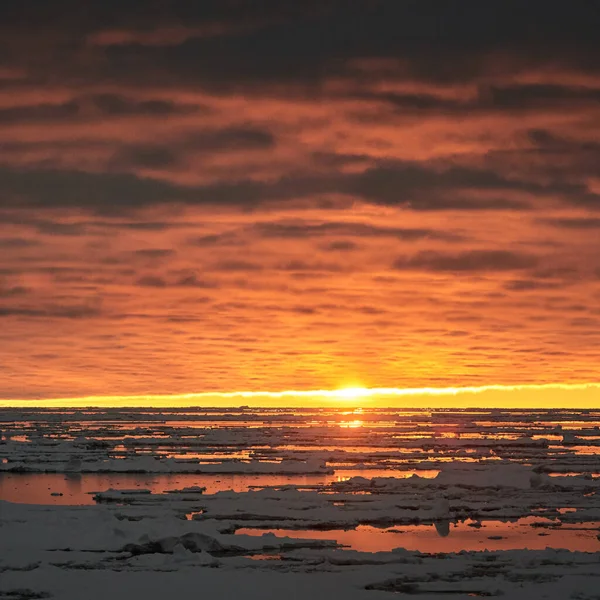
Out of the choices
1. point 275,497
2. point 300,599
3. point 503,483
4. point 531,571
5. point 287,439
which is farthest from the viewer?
point 287,439

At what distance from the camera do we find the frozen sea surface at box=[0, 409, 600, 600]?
1244 cm

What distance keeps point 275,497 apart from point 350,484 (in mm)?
4112

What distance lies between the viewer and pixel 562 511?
2019 centimetres

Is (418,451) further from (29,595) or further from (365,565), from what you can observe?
(29,595)

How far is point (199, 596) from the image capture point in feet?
38.2

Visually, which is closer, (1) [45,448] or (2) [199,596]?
(2) [199,596]

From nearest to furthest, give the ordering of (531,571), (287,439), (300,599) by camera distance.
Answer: (300,599), (531,571), (287,439)

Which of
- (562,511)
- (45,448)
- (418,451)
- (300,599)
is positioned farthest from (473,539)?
(45,448)

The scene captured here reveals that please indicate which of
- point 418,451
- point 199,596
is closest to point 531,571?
point 199,596

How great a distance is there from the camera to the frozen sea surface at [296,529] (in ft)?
40.8

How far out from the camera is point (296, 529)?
56.9 ft

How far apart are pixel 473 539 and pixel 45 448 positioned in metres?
28.3

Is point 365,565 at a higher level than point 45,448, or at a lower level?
lower

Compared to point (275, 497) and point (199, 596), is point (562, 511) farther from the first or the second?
point (199, 596)
